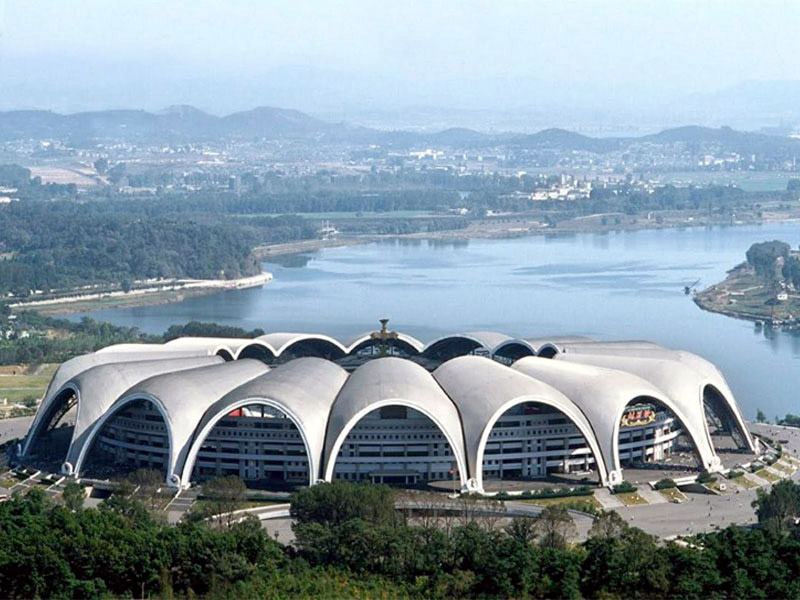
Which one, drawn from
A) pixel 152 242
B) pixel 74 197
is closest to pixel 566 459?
pixel 152 242

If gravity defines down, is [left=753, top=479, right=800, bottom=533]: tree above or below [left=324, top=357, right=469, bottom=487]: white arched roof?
below

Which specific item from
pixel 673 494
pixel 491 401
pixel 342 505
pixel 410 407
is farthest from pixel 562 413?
pixel 342 505

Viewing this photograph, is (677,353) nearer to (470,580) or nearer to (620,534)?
(620,534)

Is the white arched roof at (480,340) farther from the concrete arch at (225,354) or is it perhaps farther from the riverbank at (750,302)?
the riverbank at (750,302)

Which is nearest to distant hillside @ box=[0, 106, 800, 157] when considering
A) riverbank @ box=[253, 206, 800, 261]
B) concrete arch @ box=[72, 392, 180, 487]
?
riverbank @ box=[253, 206, 800, 261]

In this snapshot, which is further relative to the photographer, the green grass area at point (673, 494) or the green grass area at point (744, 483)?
the green grass area at point (744, 483)

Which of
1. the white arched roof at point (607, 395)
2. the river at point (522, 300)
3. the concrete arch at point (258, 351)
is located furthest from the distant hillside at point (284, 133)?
the white arched roof at point (607, 395)

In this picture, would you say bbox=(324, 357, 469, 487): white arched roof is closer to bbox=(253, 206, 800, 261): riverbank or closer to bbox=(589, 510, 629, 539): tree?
bbox=(589, 510, 629, 539): tree

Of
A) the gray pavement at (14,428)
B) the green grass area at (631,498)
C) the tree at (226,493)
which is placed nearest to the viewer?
the tree at (226,493)
